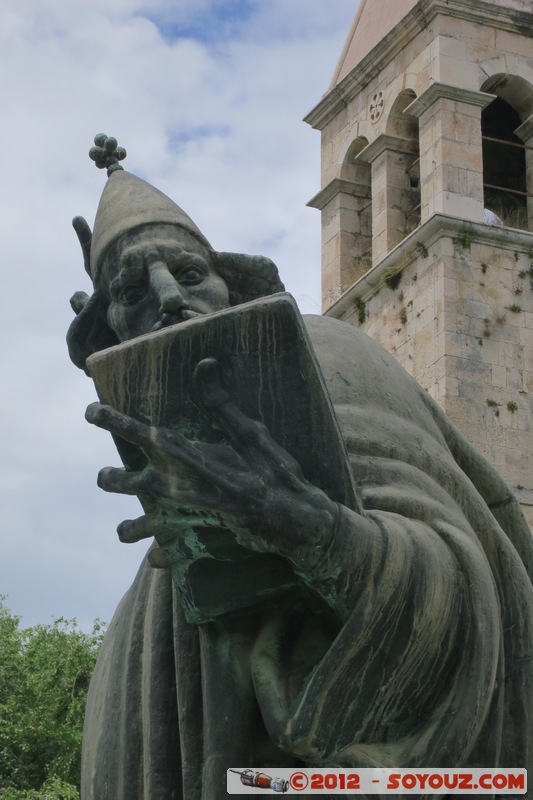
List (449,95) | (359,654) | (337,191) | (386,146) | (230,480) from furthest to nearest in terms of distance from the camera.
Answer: (337,191) → (386,146) → (449,95) → (359,654) → (230,480)

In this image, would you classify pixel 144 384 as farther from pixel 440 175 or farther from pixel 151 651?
pixel 440 175

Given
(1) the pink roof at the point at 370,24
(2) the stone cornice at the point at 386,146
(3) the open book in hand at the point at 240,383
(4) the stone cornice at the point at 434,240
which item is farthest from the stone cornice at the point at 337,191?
(3) the open book in hand at the point at 240,383

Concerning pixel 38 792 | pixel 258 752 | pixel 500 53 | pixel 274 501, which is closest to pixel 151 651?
pixel 258 752

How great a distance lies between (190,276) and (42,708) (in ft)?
78.8

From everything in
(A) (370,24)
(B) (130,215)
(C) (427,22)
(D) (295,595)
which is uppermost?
(A) (370,24)

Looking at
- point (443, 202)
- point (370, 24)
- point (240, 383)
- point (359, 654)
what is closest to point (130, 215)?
point (240, 383)

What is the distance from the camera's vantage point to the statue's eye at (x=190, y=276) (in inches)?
178

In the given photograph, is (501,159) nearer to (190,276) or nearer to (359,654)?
(190,276)

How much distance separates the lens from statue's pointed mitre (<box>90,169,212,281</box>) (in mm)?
4598

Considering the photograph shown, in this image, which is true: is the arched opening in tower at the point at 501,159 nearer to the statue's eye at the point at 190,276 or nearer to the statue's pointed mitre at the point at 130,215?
the statue's pointed mitre at the point at 130,215

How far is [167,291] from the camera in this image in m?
4.38

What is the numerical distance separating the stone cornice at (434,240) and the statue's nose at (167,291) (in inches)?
1091

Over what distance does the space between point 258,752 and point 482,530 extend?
74 centimetres

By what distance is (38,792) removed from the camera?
25.2 metres
